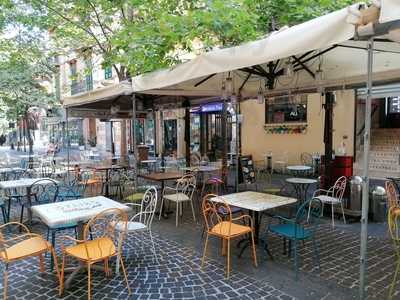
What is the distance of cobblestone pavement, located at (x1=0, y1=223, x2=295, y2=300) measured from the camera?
322 centimetres

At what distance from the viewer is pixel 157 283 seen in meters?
3.47

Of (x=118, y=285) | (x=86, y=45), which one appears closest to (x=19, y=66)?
(x=86, y=45)

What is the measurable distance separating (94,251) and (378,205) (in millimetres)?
4833

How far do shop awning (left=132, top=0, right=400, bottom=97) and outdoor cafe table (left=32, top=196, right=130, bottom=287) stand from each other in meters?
2.06

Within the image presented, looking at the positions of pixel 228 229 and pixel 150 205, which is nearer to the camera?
pixel 228 229

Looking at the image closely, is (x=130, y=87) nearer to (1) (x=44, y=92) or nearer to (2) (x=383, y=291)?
(2) (x=383, y=291)

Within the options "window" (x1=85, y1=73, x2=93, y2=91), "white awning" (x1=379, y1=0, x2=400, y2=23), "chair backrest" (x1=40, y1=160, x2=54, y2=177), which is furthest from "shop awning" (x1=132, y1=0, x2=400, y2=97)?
"window" (x1=85, y1=73, x2=93, y2=91)

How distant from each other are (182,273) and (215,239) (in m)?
1.17

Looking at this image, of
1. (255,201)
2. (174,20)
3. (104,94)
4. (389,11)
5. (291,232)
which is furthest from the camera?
(104,94)

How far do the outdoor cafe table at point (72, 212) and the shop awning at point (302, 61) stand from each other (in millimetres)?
2065

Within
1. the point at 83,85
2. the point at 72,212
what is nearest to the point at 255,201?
the point at 72,212

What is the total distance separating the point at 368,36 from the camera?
8.10 feet

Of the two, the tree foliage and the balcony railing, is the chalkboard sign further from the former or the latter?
the balcony railing

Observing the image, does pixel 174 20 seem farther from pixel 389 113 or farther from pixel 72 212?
pixel 389 113
